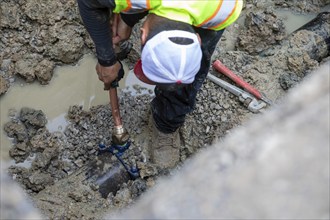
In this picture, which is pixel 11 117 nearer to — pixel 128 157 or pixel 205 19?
pixel 128 157

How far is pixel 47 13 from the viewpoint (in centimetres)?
313

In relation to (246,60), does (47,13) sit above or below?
above

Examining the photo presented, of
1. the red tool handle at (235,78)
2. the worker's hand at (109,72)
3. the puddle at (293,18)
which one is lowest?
the red tool handle at (235,78)

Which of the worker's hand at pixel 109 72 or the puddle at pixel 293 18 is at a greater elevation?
the worker's hand at pixel 109 72

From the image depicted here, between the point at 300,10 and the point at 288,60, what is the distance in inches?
24.7

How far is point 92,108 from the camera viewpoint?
3.01m

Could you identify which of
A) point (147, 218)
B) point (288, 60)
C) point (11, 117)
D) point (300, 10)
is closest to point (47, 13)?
point (11, 117)

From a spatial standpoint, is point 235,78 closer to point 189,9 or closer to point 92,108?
point 92,108

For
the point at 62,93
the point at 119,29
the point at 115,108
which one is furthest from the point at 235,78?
the point at 62,93

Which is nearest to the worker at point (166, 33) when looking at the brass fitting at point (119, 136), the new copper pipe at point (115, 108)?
the new copper pipe at point (115, 108)

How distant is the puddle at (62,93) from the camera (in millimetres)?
3010

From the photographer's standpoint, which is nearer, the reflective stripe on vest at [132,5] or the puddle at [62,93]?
the reflective stripe on vest at [132,5]

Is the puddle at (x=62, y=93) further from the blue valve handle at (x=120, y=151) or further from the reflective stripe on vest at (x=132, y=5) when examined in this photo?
the reflective stripe on vest at (x=132, y=5)

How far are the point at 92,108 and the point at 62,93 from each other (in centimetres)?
25
